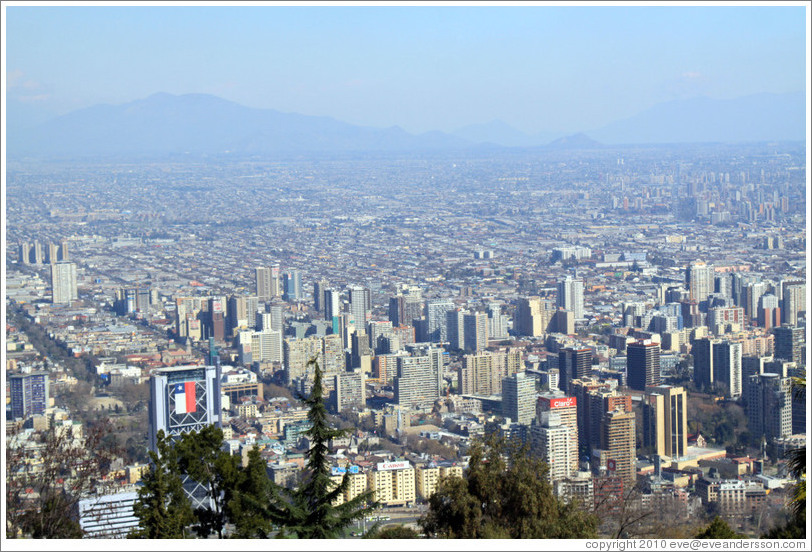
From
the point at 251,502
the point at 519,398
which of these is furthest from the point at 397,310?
the point at 251,502

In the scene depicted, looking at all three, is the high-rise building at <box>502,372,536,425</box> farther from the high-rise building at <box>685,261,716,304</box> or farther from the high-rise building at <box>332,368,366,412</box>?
the high-rise building at <box>685,261,716,304</box>

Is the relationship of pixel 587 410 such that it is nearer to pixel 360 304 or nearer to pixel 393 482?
pixel 393 482

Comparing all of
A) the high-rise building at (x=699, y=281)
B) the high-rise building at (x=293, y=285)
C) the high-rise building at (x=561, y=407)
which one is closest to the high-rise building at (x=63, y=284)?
the high-rise building at (x=293, y=285)

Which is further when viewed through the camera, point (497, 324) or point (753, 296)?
point (497, 324)

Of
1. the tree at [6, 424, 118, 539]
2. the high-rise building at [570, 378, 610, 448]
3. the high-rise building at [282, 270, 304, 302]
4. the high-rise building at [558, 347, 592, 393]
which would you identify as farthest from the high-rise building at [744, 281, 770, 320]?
the tree at [6, 424, 118, 539]

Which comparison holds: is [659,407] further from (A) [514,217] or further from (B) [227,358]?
(A) [514,217]

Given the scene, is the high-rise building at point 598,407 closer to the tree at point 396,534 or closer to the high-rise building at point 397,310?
the high-rise building at point 397,310
